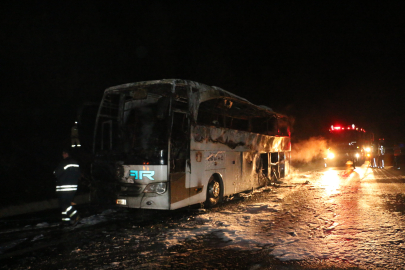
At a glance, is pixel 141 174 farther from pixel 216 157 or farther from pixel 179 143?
pixel 216 157

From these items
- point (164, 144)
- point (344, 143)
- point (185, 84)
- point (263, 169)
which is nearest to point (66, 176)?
point (164, 144)

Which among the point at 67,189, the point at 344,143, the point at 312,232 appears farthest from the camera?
the point at 344,143

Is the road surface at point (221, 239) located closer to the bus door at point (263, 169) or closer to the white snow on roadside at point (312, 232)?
the white snow on roadside at point (312, 232)

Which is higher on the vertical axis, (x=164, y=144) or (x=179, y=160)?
(x=164, y=144)

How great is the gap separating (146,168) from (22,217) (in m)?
3.65

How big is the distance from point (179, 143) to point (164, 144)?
395mm

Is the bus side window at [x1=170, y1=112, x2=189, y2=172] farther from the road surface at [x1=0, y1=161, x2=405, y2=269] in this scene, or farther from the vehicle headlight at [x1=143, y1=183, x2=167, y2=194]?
the road surface at [x1=0, y1=161, x2=405, y2=269]

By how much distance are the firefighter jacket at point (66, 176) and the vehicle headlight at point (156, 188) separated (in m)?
1.57

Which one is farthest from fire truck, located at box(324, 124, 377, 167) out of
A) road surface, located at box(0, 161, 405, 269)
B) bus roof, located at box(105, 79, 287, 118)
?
bus roof, located at box(105, 79, 287, 118)

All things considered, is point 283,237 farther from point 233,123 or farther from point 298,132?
point 298,132

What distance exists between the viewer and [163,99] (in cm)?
809

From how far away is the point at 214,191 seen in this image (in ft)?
31.5

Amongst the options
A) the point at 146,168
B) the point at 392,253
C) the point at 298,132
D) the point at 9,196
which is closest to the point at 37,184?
the point at 9,196

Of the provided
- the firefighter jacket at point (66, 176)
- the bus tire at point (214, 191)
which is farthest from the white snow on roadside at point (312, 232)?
the firefighter jacket at point (66, 176)
